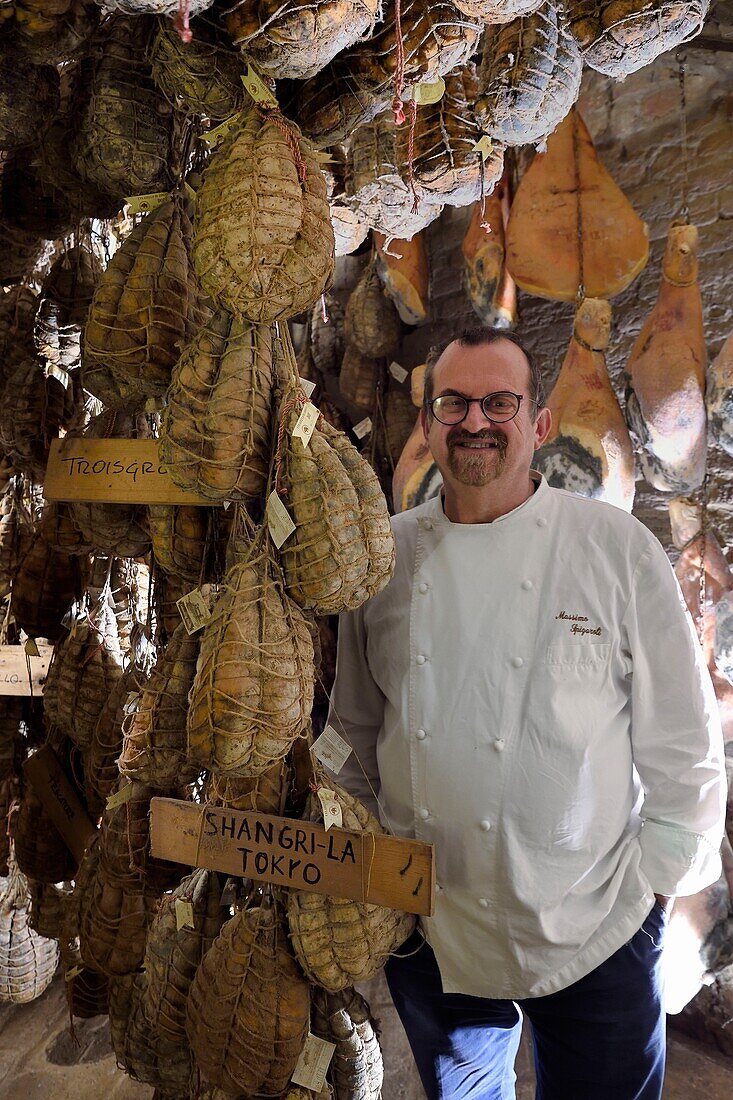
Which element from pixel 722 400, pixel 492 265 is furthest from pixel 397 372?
pixel 722 400

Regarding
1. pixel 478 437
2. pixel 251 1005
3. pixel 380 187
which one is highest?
pixel 380 187

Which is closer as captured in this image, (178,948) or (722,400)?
(178,948)

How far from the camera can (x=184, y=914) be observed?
4.59 feet

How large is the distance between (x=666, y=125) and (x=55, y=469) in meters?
A: 2.03

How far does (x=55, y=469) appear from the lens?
1.41 m

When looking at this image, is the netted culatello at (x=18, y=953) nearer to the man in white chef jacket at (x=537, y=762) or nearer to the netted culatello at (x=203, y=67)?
the man in white chef jacket at (x=537, y=762)

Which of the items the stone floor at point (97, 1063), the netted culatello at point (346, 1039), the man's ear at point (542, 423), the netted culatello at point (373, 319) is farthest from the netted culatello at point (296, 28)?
the stone floor at point (97, 1063)

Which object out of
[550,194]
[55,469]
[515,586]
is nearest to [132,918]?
[55,469]

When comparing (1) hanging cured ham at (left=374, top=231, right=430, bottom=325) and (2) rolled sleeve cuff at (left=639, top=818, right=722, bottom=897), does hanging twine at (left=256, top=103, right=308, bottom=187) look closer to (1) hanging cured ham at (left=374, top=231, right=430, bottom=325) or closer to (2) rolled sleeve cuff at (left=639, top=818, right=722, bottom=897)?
(2) rolled sleeve cuff at (left=639, top=818, right=722, bottom=897)

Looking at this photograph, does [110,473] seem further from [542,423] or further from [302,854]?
[542,423]

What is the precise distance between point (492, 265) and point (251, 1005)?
1.99m

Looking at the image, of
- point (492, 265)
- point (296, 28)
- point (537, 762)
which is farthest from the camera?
point (492, 265)

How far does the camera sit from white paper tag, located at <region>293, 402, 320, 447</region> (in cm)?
112

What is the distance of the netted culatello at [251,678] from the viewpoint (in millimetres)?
1045
